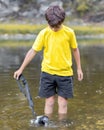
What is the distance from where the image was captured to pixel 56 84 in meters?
10.9

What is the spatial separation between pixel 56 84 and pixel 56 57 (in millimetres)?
719

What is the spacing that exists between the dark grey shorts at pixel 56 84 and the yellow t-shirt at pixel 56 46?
17 centimetres

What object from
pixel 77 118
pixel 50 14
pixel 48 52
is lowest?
pixel 77 118

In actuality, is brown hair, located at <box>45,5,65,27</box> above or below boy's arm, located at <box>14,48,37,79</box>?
above

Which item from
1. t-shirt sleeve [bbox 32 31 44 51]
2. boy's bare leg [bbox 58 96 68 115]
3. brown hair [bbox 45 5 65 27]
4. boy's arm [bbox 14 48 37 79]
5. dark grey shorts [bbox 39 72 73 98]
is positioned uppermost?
brown hair [bbox 45 5 65 27]

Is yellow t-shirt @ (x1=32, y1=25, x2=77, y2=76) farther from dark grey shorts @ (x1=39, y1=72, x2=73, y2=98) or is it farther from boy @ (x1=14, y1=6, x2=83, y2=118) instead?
dark grey shorts @ (x1=39, y1=72, x2=73, y2=98)

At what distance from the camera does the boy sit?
10367mm

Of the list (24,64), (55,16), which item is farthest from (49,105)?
(55,16)

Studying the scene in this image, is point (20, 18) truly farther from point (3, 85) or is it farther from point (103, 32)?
point (3, 85)

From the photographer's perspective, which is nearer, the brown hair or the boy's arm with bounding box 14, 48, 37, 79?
the brown hair

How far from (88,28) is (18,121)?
2778 inches

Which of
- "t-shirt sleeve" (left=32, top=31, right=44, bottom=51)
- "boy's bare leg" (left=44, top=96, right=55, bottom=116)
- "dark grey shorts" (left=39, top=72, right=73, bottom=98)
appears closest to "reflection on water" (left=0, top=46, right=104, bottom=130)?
"boy's bare leg" (left=44, top=96, right=55, bottom=116)

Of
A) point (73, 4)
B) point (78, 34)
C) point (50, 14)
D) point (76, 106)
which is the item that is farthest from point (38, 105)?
point (73, 4)

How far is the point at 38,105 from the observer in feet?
42.4
